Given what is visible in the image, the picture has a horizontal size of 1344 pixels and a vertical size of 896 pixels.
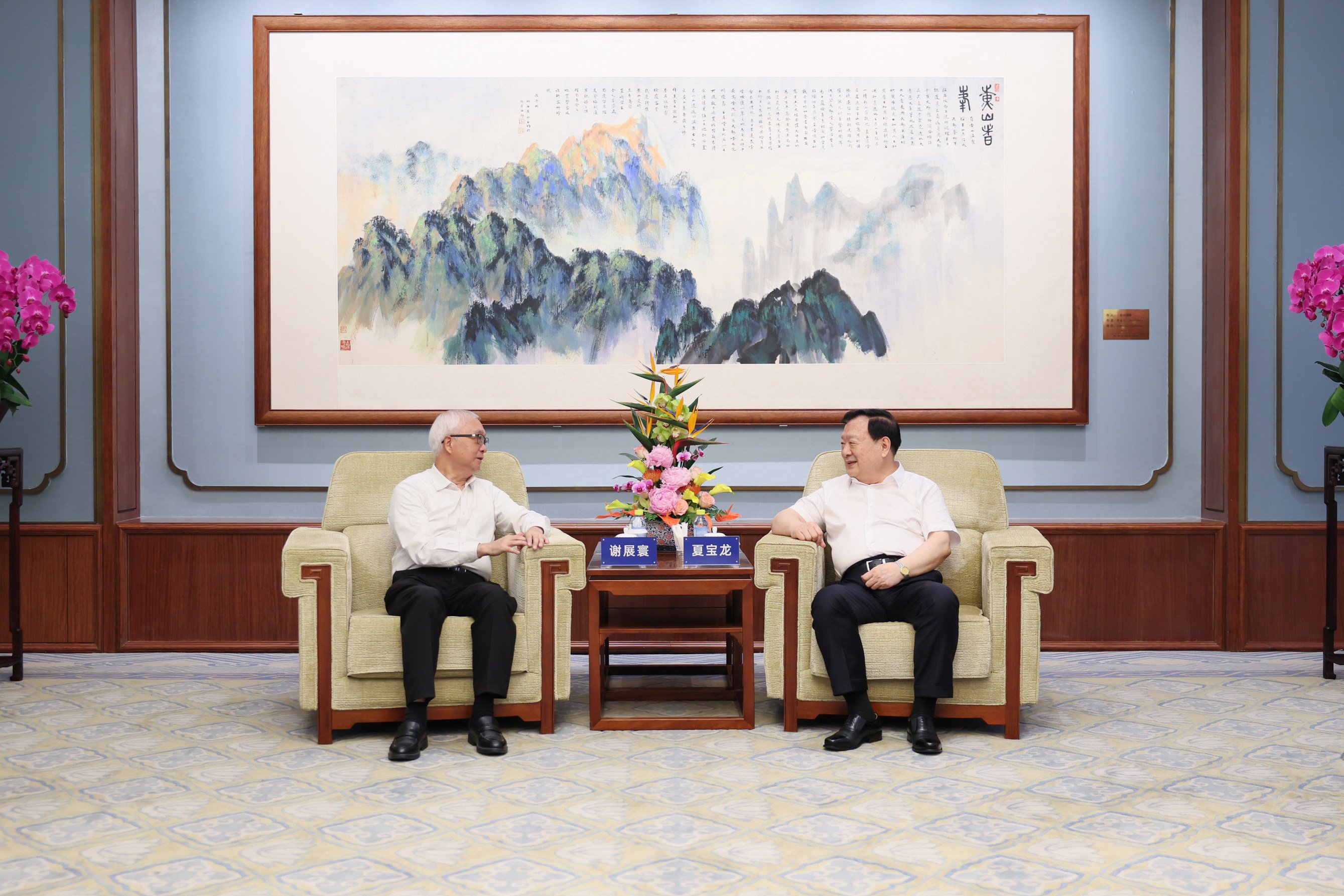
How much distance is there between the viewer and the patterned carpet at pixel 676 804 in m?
2.12

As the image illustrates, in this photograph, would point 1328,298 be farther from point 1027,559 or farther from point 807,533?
point 807,533

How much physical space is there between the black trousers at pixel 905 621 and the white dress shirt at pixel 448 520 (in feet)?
3.18

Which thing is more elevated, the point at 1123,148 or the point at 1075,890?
the point at 1123,148

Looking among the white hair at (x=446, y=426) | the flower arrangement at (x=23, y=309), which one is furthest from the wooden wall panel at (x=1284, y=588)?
the flower arrangement at (x=23, y=309)

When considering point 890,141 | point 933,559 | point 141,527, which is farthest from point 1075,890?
point 141,527

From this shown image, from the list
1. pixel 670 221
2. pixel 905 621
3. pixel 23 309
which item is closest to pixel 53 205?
pixel 23 309

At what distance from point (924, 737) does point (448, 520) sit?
5.49 feet

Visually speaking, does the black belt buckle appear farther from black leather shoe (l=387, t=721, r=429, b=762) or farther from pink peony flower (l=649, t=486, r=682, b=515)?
black leather shoe (l=387, t=721, r=429, b=762)

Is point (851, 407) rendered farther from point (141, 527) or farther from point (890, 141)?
A: point (141, 527)

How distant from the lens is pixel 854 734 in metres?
3.01

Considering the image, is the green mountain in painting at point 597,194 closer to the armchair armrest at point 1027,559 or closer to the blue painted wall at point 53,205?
the blue painted wall at point 53,205

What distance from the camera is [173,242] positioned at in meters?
4.50

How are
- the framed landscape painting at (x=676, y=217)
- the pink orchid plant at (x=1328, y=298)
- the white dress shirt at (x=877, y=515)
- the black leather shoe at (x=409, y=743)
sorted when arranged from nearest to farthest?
the black leather shoe at (x=409, y=743) → the white dress shirt at (x=877, y=515) → the pink orchid plant at (x=1328, y=298) → the framed landscape painting at (x=676, y=217)

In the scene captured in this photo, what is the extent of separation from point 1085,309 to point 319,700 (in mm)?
3548
